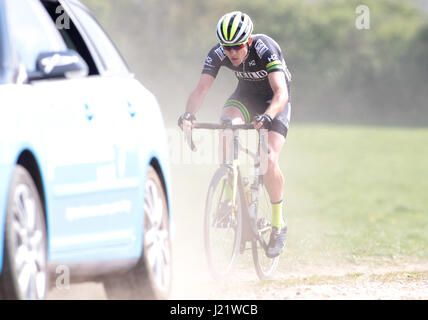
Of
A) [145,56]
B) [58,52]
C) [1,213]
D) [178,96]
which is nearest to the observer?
[1,213]

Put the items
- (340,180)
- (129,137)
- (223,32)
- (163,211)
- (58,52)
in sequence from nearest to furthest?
(58,52) → (129,137) → (163,211) → (223,32) → (340,180)

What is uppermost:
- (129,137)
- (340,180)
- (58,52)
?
(58,52)

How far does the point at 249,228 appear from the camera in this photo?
870 centimetres

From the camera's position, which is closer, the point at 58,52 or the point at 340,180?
the point at 58,52

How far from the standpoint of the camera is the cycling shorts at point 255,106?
8.95m

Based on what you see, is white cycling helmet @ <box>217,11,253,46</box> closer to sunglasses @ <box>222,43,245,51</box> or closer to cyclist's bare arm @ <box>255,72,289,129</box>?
sunglasses @ <box>222,43,245,51</box>

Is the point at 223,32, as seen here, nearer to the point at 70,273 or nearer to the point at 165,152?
the point at 165,152

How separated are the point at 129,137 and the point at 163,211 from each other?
0.71 metres

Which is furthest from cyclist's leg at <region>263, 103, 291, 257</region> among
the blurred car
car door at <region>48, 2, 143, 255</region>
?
car door at <region>48, 2, 143, 255</region>

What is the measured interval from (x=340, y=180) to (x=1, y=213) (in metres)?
27.4

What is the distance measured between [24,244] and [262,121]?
3.47 m

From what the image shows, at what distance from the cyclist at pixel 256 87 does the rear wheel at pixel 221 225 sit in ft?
1.70
